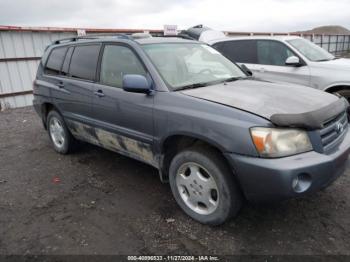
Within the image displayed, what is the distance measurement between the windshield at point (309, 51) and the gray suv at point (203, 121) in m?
3.03

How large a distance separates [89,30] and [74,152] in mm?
7051

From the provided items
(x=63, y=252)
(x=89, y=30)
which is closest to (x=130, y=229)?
(x=63, y=252)

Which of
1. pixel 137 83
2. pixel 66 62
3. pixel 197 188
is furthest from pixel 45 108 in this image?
pixel 197 188

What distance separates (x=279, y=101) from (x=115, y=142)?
1948 millimetres

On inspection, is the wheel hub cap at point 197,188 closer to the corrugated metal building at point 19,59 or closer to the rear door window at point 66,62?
the rear door window at point 66,62

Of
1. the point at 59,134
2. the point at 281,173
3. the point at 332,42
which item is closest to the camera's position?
the point at 281,173

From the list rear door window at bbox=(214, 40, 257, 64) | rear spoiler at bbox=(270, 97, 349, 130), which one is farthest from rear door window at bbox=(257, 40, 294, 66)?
rear spoiler at bbox=(270, 97, 349, 130)

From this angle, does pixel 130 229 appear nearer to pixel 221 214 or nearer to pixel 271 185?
pixel 221 214

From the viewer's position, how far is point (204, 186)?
3018 millimetres

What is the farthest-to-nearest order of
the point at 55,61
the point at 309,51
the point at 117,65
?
the point at 309,51 < the point at 55,61 < the point at 117,65

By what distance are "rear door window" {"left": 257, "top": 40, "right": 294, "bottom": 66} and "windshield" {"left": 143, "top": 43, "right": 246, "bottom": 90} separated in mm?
2800

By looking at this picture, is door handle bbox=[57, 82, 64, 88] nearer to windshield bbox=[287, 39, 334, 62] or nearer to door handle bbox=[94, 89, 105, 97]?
door handle bbox=[94, 89, 105, 97]

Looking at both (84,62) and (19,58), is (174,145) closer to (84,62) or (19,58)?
(84,62)

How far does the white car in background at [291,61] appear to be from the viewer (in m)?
6.00
